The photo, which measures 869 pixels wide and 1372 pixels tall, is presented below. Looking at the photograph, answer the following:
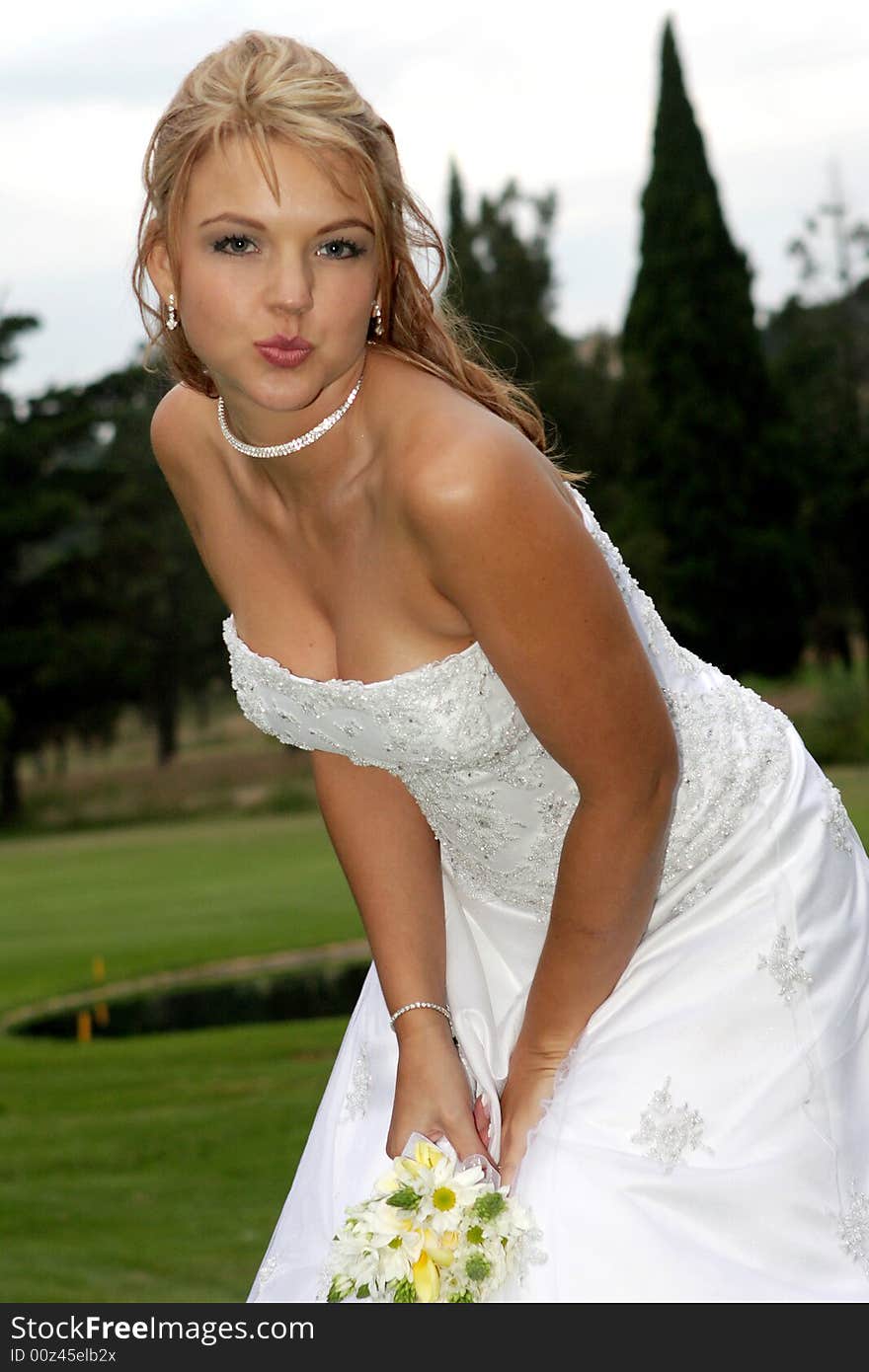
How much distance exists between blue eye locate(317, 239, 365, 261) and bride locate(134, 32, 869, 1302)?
A: 0.01 metres

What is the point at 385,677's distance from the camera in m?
2.72

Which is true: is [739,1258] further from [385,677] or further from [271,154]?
[271,154]

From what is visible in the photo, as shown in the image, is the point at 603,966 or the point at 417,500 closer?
the point at 417,500

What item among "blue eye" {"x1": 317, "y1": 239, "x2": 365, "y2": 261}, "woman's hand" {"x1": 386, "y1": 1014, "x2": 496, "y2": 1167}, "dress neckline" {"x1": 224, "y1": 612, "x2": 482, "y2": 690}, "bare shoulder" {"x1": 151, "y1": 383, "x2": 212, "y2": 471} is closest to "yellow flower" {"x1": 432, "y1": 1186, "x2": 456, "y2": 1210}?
"woman's hand" {"x1": 386, "y1": 1014, "x2": 496, "y2": 1167}

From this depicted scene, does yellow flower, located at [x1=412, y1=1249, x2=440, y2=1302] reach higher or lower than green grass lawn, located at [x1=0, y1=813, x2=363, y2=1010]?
higher

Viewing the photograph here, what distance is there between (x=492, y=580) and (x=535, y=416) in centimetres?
65

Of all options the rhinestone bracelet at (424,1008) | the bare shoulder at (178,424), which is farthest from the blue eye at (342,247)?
the rhinestone bracelet at (424,1008)

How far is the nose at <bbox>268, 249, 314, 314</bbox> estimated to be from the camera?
8.07ft

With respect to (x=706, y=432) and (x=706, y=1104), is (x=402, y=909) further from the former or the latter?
(x=706, y=432)

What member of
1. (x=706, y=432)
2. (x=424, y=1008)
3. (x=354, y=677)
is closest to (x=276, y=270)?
(x=354, y=677)

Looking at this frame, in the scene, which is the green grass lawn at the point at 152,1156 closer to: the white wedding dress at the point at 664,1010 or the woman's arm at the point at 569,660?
the white wedding dress at the point at 664,1010

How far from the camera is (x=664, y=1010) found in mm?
2646

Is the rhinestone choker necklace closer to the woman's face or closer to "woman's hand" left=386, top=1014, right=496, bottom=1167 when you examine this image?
the woman's face
